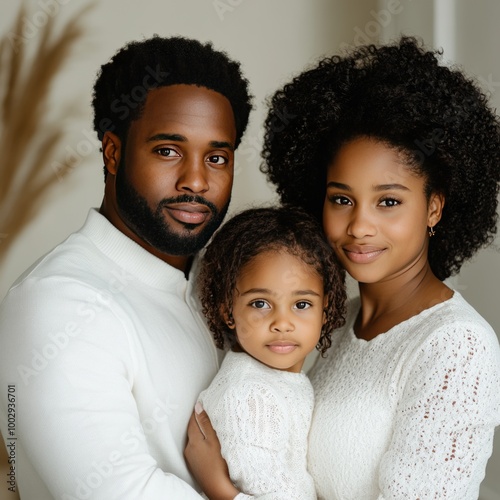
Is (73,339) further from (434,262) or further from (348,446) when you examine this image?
(434,262)

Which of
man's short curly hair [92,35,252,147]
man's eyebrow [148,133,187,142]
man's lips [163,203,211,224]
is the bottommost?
man's lips [163,203,211,224]

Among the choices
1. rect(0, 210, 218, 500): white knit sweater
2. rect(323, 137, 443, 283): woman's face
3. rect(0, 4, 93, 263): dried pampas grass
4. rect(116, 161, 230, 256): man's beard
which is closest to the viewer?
rect(0, 210, 218, 500): white knit sweater

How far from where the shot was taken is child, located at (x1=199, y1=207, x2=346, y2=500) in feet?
5.67

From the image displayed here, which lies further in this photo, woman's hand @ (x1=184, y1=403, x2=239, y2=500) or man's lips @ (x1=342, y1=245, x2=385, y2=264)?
Answer: man's lips @ (x1=342, y1=245, x2=385, y2=264)

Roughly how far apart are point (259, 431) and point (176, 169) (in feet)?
2.18

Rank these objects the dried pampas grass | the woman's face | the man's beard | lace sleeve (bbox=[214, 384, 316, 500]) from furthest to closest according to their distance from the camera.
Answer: the dried pampas grass → the man's beard → the woman's face → lace sleeve (bbox=[214, 384, 316, 500])

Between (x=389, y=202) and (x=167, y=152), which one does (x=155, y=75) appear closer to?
(x=167, y=152)

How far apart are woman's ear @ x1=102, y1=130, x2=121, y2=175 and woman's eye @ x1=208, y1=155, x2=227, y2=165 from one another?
0.81 ft

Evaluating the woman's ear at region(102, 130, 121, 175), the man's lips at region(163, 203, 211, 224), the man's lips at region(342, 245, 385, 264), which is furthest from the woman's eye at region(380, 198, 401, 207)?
the woman's ear at region(102, 130, 121, 175)

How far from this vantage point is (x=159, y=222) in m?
1.93

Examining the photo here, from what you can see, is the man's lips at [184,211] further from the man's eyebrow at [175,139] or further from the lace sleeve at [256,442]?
the lace sleeve at [256,442]

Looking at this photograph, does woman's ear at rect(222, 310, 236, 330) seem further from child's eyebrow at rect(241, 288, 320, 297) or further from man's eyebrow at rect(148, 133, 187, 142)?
man's eyebrow at rect(148, 133, 187, 142)

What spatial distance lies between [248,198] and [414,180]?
1792 millimetres

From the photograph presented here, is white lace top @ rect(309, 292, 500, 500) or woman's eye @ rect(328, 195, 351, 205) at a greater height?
woman's eye @ rect(328, 195, 351, 205)
